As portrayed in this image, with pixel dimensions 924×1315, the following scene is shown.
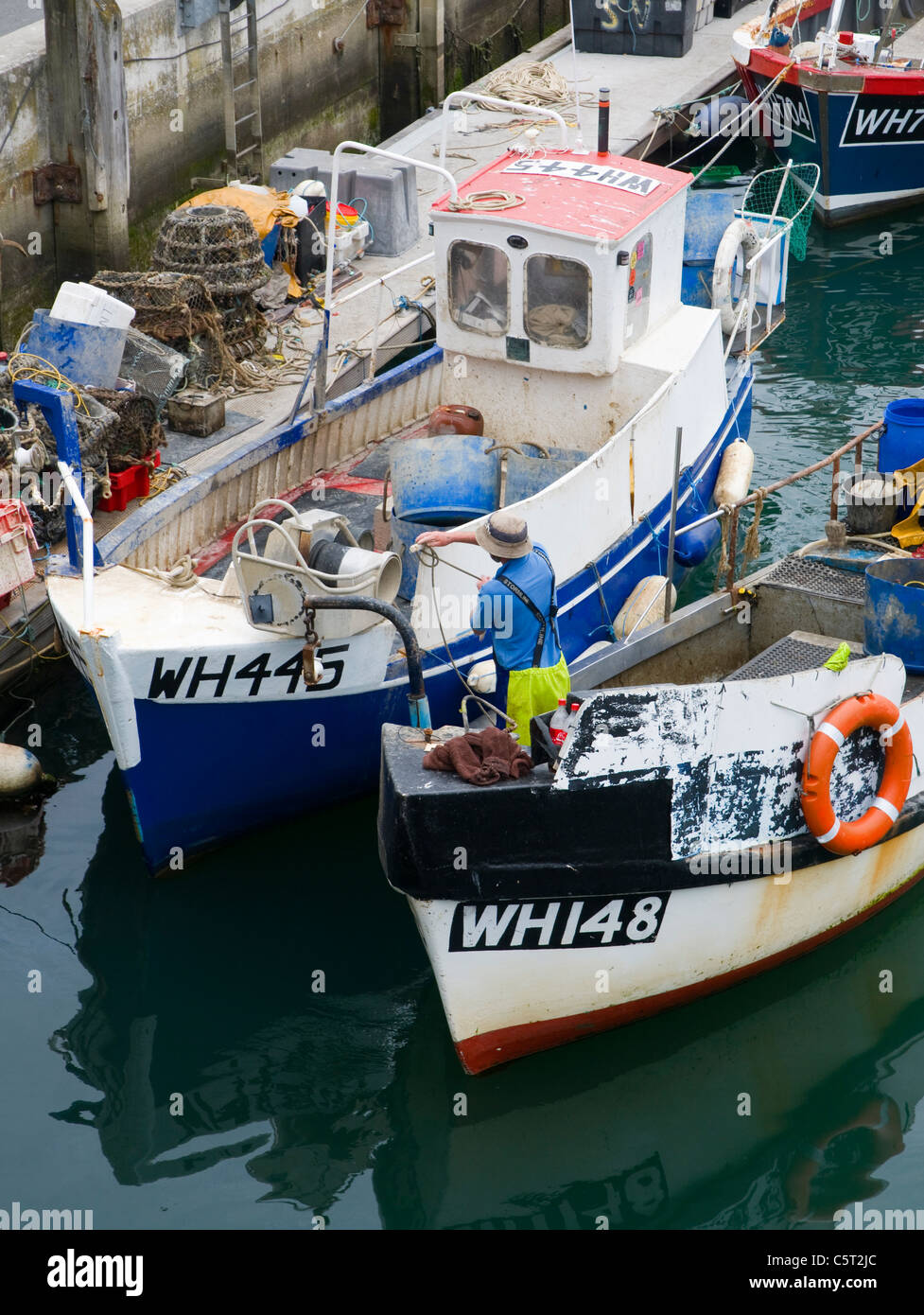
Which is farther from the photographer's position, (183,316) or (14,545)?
(183,316)

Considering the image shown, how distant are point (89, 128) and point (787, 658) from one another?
25.8ft

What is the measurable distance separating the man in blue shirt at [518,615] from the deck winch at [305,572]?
368mm

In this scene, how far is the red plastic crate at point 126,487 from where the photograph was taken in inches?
407

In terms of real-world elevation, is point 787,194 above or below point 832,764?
below

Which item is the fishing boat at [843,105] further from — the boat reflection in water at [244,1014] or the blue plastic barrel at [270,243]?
the boat reflection in water at [244,1014]

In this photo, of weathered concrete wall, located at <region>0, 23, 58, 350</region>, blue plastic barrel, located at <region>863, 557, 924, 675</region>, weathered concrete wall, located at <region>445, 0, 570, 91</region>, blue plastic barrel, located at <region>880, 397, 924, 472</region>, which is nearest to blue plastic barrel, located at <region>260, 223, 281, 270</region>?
weathered concrete wall, located at <region>0, 23, 58, 350</region>

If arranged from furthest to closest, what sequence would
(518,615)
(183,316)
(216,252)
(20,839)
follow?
1. (216,252)
2. (183,316)
3. (20,839)
4. (518,615)

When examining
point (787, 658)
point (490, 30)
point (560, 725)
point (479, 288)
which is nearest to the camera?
point (560, 725)

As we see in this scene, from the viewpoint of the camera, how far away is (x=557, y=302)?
941 centimetres

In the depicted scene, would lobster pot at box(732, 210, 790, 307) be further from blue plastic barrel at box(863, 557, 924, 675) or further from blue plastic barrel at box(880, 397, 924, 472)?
blue plastic barrel at box(863, 557, 924, 675)

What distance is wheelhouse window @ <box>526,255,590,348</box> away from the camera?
9.27 m

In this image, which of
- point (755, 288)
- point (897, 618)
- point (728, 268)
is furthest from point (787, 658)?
point (755, 288)

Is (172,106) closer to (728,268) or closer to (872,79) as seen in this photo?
(728,268)
